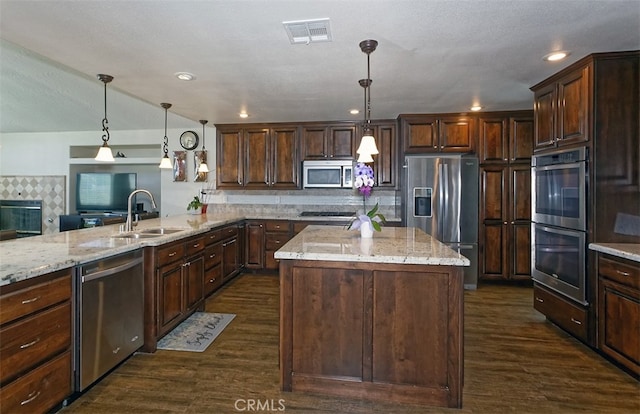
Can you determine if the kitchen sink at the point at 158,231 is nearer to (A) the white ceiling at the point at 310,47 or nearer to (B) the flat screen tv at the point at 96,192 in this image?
(A) the white ceiling at the point at 310,47

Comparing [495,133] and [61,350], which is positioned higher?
[495,133]

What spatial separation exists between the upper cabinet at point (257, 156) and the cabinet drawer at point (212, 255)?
4.80 ft

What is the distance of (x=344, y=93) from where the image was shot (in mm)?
3492

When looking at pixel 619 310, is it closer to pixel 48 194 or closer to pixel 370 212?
pixel 370 212

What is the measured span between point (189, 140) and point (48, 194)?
2888 mm

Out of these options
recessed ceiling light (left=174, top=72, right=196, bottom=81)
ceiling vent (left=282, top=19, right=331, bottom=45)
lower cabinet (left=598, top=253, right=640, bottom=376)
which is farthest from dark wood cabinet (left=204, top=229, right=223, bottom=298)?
lower cabinet (left=598, top=253, right=640, bottom=376)

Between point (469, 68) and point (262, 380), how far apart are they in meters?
2.90

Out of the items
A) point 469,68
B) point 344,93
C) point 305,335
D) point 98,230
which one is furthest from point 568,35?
point 98,230

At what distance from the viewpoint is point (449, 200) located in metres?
4.22

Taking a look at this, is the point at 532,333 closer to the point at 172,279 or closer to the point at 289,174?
the point at 172,279

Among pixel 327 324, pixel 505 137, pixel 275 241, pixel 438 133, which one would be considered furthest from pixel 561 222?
pixel 275 241

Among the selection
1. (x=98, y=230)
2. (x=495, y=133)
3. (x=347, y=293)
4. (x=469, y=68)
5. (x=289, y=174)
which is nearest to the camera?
(x=347, y=293)

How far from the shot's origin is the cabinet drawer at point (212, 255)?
11.7 ft

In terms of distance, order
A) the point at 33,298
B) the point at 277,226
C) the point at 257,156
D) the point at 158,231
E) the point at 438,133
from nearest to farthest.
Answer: the point at 33,298 < the point at 158,231 < the point at 438,133 < the point at 277,226 < the point at 257,156
